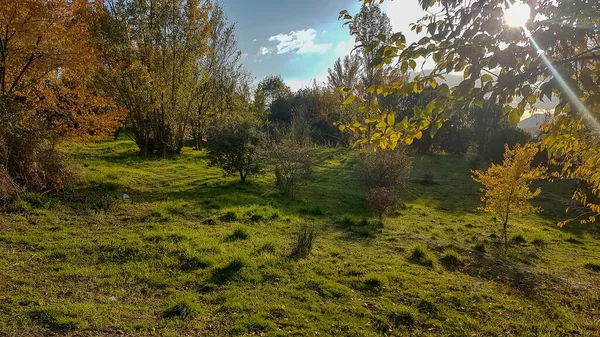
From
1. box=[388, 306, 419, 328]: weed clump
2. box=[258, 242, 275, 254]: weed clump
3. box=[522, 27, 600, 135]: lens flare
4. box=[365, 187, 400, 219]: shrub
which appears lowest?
box=[388, 306, 419, 328]: weed clump

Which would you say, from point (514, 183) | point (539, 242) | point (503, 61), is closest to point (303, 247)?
point (503, 61)

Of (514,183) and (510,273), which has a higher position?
(514,183)

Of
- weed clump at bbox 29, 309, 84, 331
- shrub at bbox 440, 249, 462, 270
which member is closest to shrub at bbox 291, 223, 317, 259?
shrub at bbox 440, 249, 462, 270

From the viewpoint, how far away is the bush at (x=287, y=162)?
48.6 feet

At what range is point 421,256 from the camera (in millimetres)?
8492

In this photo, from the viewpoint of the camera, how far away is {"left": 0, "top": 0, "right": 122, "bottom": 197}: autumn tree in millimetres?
9484

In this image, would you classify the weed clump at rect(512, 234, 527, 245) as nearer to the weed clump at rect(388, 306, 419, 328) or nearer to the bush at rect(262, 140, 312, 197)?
the weed clump at rect(388, 306, 419, 328)

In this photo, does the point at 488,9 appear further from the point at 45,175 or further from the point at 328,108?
the point at 328,108

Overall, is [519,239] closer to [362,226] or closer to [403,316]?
[362,226]

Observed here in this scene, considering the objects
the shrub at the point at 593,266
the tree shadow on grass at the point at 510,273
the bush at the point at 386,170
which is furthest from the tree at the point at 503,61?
the bush at the point at 386,170

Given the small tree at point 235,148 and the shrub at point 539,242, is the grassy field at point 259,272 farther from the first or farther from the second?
the small tree at point 235,148

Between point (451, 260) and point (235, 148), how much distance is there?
9.80 m

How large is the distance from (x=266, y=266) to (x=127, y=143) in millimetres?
21843

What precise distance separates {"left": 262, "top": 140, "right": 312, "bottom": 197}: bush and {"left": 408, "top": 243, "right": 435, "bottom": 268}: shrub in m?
7.09
